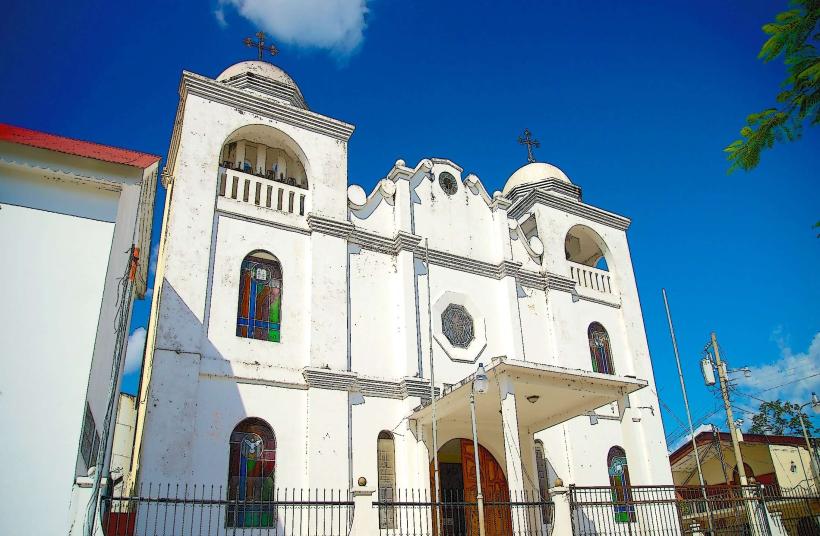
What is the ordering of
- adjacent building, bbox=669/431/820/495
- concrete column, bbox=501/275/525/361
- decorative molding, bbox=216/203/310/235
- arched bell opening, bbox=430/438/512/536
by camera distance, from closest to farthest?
decorative molding, bbox=216/203/310/235 < arched bell opening, bbox=430/438/512/536 < concrete column, bbox=501/275/525/361 < adjacent building, bbox=669/431/820/495

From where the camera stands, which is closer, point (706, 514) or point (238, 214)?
point (238, 214)

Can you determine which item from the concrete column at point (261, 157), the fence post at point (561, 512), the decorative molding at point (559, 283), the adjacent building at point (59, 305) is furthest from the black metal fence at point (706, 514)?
the concrete column at point (261, 157)

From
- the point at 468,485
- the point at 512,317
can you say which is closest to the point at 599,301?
the point at 512,317

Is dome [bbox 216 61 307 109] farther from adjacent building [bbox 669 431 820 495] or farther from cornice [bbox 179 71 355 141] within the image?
adjacent building [bbox 669 431 820 495]

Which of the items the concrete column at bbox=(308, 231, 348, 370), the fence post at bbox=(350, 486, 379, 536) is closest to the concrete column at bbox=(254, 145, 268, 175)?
the concrete column at bbox=(308, 231, 348, 370)

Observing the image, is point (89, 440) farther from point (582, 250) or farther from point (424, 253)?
point (582, 250)

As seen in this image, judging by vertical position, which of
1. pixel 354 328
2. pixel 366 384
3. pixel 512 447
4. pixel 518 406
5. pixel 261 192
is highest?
pixel 261 192

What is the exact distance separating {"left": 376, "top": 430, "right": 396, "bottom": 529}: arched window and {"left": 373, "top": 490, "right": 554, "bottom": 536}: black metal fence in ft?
0.07

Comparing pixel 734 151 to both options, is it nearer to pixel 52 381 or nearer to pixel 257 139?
pixel 52 381

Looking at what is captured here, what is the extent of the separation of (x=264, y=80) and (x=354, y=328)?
723 cm

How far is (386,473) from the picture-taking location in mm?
13867

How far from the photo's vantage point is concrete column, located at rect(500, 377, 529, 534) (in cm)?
1198

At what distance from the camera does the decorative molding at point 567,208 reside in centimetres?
1970

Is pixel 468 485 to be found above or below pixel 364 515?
above
